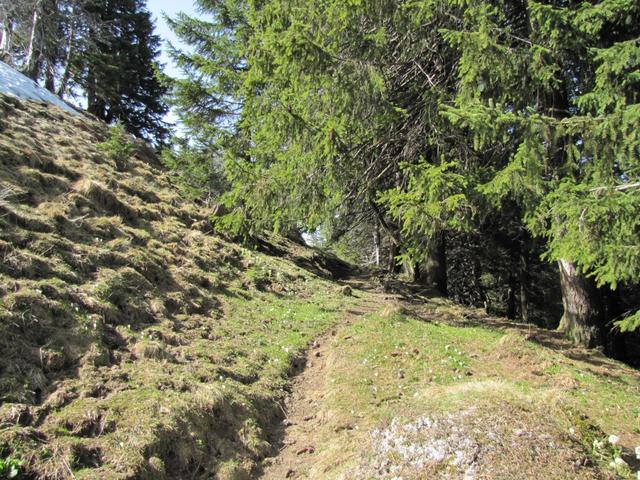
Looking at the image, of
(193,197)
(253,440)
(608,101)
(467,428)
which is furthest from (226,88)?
(467,428)

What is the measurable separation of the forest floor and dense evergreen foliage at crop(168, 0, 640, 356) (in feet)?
4.91

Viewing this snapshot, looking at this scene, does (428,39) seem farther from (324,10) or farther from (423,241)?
(423,241)

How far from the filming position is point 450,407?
491cm

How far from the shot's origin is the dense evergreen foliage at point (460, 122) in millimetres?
6324

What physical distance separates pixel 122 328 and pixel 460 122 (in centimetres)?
694

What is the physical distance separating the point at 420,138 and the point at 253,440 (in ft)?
25.2

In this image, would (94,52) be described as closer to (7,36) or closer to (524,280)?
(7,36)

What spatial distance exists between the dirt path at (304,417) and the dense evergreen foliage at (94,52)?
46.4ft

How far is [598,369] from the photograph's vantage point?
26.3ft

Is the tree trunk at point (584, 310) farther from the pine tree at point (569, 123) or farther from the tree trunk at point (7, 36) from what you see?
the tree trunk at point (7, 36)

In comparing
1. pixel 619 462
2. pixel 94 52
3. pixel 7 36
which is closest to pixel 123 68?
pixel 94 52

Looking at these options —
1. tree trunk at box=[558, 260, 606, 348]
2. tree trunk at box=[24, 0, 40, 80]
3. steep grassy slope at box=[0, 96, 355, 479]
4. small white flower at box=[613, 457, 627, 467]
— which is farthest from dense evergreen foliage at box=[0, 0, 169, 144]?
small white flower at box=[613, 457, 627, 467]

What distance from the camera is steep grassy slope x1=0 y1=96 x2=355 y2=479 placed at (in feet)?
14.5

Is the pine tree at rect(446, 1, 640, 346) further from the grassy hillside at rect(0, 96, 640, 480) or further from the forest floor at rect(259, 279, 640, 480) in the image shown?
the grassy hillside at rect(0, 96, 640, 480)
